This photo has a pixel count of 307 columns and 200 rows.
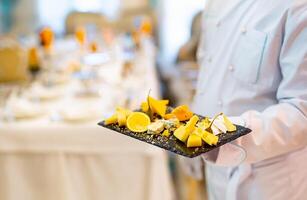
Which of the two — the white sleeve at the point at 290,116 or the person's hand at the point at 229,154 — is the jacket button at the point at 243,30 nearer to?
the white sleeve at the point at 290,116

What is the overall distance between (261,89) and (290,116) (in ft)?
0.42

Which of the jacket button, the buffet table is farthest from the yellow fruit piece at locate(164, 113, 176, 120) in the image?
the buffet table

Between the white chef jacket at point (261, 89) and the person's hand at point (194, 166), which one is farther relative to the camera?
the person's hand at point (194, 166)

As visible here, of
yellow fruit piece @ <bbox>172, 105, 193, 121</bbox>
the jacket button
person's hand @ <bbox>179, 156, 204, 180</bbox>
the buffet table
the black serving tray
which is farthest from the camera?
the buffet table

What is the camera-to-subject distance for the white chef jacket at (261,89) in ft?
2.79

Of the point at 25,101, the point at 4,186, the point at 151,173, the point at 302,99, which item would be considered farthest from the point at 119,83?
the point at 302,99

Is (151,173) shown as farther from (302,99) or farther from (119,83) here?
(302,99)

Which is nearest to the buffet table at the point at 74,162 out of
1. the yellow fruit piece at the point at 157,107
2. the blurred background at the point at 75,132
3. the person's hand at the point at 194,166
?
the blurred background at the point at 75,132

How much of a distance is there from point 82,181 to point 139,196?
0.23m

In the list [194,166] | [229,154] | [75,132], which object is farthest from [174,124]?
[75,132]

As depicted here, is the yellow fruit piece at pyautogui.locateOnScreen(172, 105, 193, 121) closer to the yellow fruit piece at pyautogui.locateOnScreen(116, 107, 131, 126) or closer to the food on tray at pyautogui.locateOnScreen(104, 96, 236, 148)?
the food on tray at pyautogui.locateOnScreen(104, 96, 236, 148)

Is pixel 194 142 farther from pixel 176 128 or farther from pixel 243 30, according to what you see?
pixel 243 30

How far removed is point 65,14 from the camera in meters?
4.55

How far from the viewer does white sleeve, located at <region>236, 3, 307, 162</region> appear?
0.84 metres
